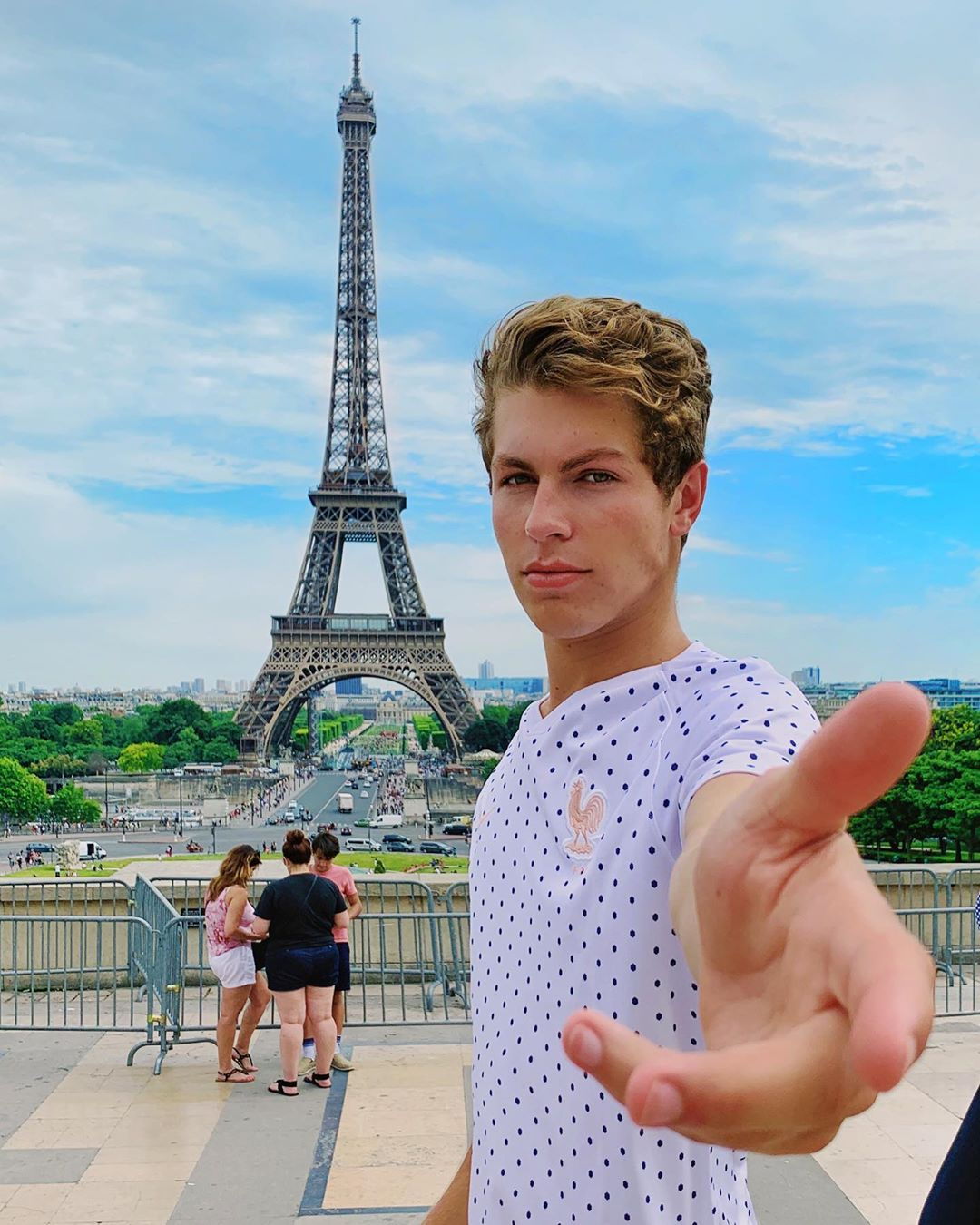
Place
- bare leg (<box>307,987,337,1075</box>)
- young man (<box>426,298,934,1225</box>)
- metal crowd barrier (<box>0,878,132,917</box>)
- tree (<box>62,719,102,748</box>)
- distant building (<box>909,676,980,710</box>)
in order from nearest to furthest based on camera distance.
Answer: young man (<box>426,298,934,1225</box>) < bare leg (<box>307,987,337,1075</box>) < metal crowd barrier (<box>0,878,132,917</box>) < tree (<box>62,719,102,748</box>) < distant building (<box>909,676,980,710</box>)

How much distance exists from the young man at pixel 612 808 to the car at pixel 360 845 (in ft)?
128

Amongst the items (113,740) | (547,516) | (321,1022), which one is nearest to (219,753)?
(113,740)

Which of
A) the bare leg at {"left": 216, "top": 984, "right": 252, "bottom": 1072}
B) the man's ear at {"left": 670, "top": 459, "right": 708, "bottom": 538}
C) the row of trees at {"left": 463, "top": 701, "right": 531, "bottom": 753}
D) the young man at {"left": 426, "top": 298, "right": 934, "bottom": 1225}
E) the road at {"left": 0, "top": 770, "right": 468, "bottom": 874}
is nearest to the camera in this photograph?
the young man at {"left": 426, "top": 298, "right": 934, "bottom": 1225}

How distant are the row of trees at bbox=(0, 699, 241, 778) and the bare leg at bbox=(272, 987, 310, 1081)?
65933 mm

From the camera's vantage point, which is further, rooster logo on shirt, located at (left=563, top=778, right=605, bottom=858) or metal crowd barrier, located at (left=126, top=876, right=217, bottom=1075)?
metal crowd barrier, located at (left=126, top=876, right=217, bottom=1075)

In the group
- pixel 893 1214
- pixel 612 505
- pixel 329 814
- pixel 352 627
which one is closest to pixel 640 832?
pixel 612 505

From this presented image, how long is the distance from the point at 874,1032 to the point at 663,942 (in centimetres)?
68

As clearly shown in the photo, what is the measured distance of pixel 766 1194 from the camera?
5363mm

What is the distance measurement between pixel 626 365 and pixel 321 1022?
19.5 ft

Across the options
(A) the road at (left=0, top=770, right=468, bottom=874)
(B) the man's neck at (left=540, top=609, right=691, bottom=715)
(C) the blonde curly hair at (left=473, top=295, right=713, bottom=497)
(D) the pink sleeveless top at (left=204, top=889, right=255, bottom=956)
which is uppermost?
(C) the blonde curly hair at (left=473, top=295, right=713, bottom=497)

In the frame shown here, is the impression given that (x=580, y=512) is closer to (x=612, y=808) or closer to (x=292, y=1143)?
(x=612, y=808)

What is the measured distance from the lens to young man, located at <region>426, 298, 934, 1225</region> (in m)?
0.97

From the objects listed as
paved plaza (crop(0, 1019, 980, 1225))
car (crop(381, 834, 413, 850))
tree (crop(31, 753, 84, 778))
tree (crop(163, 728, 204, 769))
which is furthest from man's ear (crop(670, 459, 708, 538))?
tree (crop(163, 728, 204, 769))

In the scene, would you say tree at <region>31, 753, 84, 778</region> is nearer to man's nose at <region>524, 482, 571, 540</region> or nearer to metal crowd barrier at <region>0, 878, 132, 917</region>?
metal crowd barrier at <region>0, 878, 132, 917</region>
